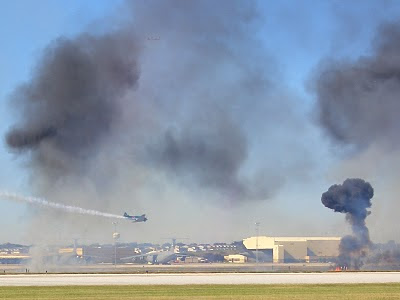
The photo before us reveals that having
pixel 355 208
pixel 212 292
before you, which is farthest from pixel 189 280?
pixel 355 208

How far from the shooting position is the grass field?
228 feet

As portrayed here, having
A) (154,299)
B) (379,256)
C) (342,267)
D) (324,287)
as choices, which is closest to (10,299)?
→ (154,299)

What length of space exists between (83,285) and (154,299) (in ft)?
78.8

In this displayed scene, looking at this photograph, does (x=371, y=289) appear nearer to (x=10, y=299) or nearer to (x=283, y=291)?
(x=283, y=291)

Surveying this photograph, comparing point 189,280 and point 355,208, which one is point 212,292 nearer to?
point 189,280

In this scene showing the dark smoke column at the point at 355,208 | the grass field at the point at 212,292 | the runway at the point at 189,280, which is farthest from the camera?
the dark smoke column at the point at 355,208

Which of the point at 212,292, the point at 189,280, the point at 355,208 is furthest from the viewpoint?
the point at 355,208

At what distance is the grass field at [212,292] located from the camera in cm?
6938

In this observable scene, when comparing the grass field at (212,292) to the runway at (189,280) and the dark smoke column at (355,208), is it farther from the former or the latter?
the dark smoke column at (355,208)

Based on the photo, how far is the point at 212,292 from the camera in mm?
A: 75188

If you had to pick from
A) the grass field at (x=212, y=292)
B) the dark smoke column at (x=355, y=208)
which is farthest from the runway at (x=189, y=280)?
the dark smoke column at (x=355, y=208)

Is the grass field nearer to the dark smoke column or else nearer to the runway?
the runway

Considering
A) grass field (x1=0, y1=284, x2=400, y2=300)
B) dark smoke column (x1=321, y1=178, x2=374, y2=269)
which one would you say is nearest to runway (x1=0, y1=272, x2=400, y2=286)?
grass field (x1=0, y1=284, x2=400, y2=300)

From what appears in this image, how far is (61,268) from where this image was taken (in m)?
144
